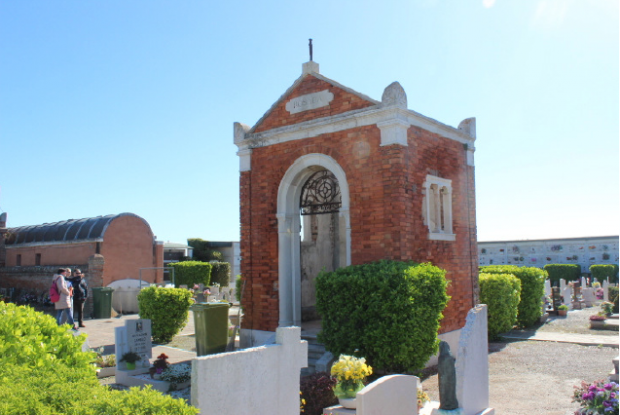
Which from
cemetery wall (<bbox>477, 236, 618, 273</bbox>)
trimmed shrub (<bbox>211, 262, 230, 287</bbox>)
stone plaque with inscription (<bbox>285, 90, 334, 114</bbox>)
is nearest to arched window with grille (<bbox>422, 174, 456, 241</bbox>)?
stone plaque with inscription (<bbox>285, 90, 334, 114</bbox>)

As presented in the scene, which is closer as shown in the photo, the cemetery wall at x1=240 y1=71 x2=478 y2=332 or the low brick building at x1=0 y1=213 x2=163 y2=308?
the cemetery wall at x1=240 y1=71 x2=478 y2=332

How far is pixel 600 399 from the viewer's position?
17.7 feet

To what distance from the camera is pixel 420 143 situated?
983cm

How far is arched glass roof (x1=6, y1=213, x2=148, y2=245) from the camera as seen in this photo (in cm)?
2373

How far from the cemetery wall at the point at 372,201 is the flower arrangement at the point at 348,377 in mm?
2684

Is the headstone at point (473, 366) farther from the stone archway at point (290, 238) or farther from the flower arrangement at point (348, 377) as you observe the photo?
the stone archway at point (290, 238)

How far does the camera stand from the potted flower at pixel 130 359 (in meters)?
9.28

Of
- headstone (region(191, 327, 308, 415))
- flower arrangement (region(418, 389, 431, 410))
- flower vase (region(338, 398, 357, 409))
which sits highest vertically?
headstone (region(191, 327, 308, 415))

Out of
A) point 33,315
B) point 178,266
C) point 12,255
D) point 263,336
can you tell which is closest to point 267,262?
point 263,336

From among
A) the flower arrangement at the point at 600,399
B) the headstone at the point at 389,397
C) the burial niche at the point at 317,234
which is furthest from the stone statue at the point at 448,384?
the burial niche at the point at 317,234

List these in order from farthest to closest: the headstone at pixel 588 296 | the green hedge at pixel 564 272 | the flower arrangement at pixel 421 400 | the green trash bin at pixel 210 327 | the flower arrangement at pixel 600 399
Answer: the green hedge at pixel 564 272
the headstone at pixel 588 296
the green trash bin at pixel 210 327
the flower arrangement at pixel 421 400
the flower arrangement at pixel 600 399

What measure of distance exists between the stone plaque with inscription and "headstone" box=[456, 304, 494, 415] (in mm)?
5443

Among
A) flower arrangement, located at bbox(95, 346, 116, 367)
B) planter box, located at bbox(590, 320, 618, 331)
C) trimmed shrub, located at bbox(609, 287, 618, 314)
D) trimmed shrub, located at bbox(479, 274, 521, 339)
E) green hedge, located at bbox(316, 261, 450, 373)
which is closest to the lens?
green hedge, located at bbox(316, 261, 450, 373)

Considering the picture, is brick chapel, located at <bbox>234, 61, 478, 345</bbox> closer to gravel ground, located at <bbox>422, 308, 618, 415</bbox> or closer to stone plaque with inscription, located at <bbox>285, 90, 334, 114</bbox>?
stone plaque with inscription, located at <bbox>285, 90, 334, 114</bbox>
